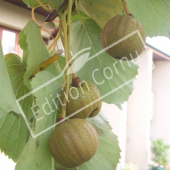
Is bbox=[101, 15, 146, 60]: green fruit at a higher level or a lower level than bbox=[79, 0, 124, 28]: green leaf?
lower

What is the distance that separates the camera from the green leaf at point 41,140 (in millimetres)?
360

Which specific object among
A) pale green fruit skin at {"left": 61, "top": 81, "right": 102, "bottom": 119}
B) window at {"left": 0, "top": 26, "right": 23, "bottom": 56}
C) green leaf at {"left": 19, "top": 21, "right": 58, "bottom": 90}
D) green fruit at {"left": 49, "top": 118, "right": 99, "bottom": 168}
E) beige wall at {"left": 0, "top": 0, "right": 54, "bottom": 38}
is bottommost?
green fruit at {"left": 49, "top": 118, "right": 99, "bottom": 168}

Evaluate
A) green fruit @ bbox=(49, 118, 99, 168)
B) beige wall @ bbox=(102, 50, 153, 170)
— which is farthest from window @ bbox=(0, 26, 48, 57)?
beige wall @ bbox=(102, 50, 153, 170)

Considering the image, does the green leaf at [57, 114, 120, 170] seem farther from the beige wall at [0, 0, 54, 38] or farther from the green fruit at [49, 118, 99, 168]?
the beige wall at [0, 0, 54, 38]

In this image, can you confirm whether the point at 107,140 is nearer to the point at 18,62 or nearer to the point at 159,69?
the point at 18,62

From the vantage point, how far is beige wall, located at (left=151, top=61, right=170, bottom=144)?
5.55 metres

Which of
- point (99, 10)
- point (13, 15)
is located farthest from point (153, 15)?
point (13, 15)

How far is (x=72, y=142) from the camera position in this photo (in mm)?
372

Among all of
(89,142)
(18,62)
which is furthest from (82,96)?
(18,62)

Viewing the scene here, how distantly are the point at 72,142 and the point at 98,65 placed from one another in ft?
0.83

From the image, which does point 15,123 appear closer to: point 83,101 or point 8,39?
point 83,101

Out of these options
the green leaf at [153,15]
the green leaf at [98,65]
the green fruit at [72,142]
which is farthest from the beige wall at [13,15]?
the green fruit at [72,142]

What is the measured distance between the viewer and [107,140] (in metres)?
0.54

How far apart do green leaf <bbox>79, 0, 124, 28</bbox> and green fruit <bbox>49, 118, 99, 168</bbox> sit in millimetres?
253
